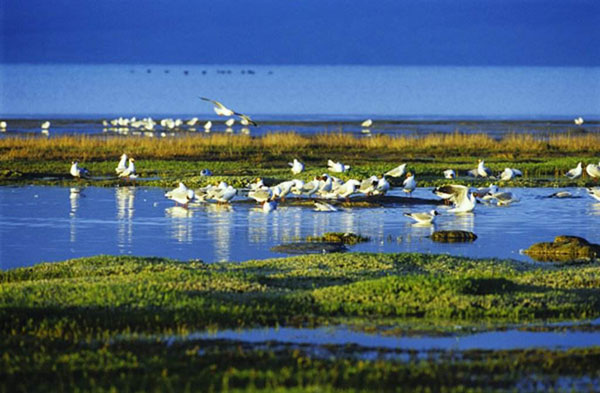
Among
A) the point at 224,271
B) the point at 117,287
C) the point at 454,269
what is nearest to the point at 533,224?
the point at 454,269

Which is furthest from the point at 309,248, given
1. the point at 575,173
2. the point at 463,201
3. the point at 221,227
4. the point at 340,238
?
the point at 575,173

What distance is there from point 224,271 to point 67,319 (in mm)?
5047

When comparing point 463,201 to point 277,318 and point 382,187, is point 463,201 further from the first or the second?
point 277,318

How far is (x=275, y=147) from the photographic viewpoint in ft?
179

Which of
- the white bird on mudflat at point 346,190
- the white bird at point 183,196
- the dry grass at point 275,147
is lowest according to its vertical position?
the white bird at point 183,196

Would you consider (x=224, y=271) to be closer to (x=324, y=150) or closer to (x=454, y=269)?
(x=454, y=269)

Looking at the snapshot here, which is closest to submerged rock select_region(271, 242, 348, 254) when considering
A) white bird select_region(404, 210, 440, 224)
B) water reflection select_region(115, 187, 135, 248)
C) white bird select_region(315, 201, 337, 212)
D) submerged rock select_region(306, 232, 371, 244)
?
submerged rock select_region(306, 232, 371, 244)

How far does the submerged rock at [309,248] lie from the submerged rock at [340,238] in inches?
34.2

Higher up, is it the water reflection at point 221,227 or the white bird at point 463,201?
the white bird at point 463,201

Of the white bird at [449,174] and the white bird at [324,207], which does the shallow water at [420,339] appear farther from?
the white bird at [449,174]

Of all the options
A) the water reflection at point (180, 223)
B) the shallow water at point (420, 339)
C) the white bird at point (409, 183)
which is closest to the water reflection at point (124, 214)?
the water reflection at point (180, 223)

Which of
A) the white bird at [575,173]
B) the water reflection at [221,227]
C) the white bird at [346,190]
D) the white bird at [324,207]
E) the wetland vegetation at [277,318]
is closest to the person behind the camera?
the wetland vegetation at [277,318]

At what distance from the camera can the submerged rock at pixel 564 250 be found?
21.2 metres

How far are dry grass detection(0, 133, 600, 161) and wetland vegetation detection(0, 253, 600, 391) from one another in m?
31.2
